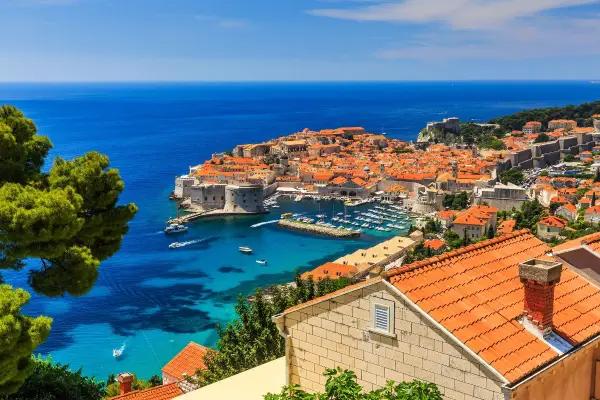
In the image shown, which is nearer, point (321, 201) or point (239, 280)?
point (239, 280)

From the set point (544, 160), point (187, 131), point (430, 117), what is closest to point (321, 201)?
point (544, 160)

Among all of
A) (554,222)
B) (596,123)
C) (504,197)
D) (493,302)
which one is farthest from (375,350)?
(596,123)

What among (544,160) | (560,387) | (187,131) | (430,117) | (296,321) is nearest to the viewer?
(560,387)

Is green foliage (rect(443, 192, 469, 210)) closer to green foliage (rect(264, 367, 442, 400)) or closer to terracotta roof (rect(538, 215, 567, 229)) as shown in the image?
terracotta roof (rect(538, 215, 567, 229))

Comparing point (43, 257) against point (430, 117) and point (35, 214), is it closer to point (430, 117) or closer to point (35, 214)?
point (35, 214)

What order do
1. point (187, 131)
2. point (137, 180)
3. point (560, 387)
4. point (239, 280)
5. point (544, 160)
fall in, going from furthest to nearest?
point (187, 131) < point (544, 160) < point (137, 180) < point (239, 280) < point (560, 387)

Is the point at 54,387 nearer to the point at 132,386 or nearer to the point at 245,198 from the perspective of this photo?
the point at 132,386

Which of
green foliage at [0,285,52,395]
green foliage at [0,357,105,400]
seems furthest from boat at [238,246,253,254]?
green foliage at [0,285,52,395]
